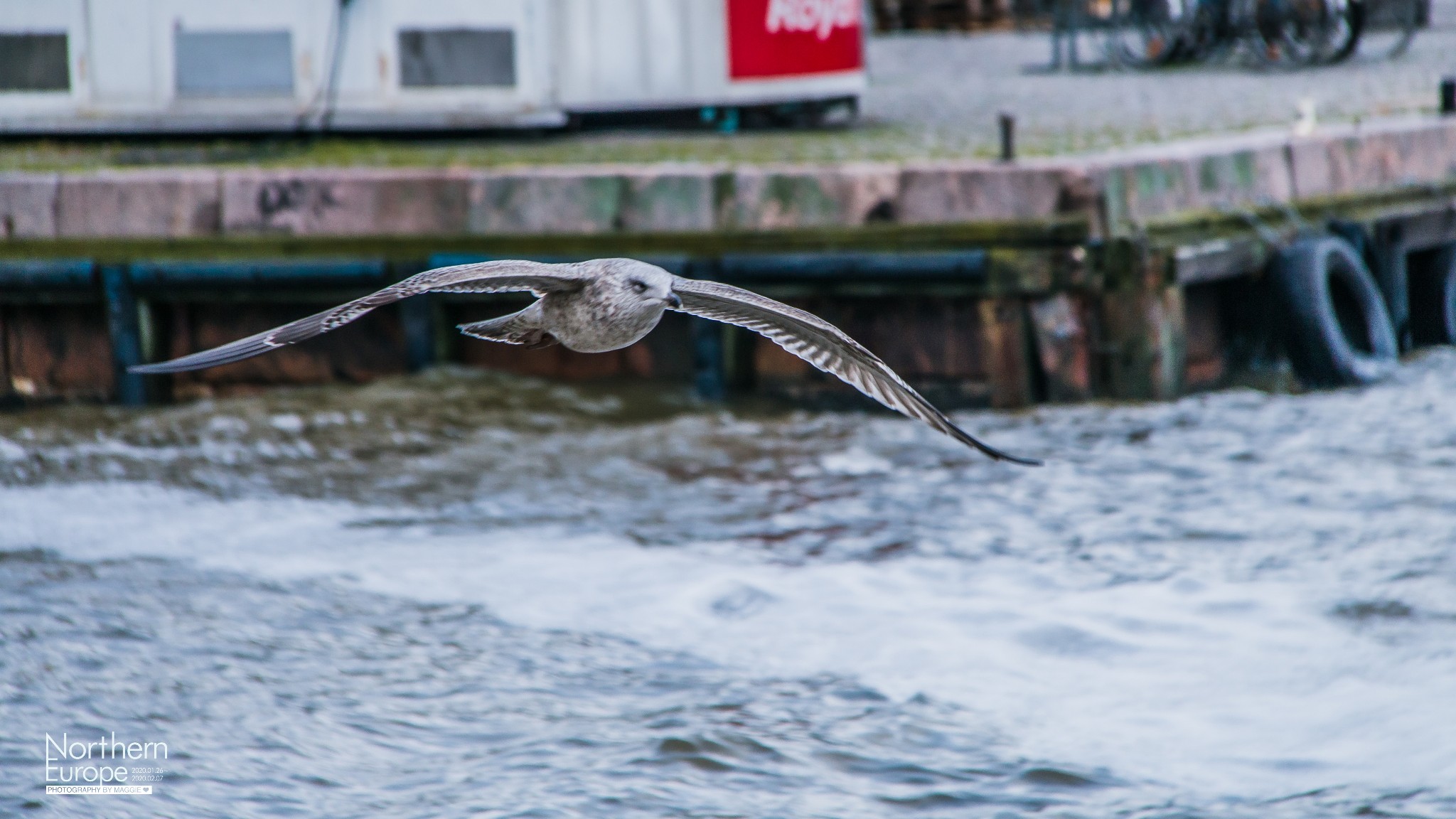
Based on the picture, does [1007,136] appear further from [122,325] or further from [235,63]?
[235,63]

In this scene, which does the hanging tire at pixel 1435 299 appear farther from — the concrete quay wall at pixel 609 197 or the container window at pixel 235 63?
the container window at pixel 235 63

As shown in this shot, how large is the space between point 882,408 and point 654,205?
1561 millimetres

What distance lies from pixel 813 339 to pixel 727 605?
2.44 m

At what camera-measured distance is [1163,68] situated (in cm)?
1673

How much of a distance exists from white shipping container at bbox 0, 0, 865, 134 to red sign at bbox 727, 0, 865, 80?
562 mm

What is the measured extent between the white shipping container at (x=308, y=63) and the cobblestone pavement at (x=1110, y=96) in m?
2.15

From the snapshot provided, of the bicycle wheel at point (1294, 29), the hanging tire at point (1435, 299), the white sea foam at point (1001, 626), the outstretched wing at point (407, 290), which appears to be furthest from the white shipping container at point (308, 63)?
the bicycle wheel at point (1294, 29)

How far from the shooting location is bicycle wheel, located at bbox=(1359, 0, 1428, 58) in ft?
53.1

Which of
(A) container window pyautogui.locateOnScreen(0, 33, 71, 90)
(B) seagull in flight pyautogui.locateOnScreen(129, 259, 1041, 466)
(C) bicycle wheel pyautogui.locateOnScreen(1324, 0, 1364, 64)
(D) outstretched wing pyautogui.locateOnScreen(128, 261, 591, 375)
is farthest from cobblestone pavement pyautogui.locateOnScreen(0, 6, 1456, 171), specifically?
(D) outstretched wing pyautogui.locateOnScreen(128, 261, 591, 375)

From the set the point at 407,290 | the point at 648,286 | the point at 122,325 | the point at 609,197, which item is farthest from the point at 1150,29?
the point at 407,290

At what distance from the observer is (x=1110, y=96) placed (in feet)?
45.4

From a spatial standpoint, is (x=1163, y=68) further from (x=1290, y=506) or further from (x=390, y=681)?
(x=390, y=681)

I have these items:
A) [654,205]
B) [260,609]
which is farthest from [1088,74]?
[260,609]

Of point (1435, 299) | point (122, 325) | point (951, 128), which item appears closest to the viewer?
point (122, 325)
